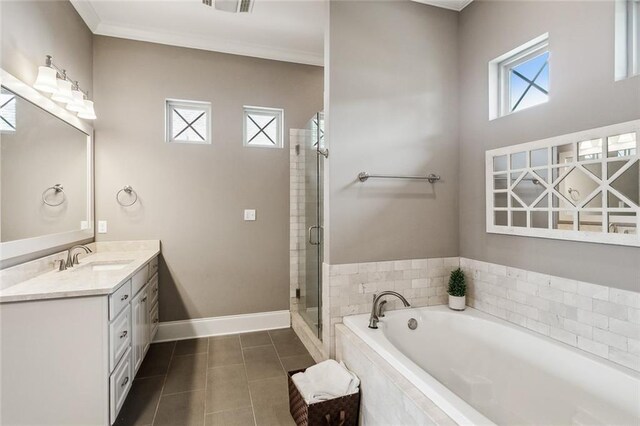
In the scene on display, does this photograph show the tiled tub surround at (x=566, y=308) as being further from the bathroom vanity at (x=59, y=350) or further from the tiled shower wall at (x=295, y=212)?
the bathroom vanity at (x=59, y=350)

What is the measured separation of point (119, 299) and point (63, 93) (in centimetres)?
150

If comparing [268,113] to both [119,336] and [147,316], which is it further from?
[119,336]

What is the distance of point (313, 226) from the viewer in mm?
2998

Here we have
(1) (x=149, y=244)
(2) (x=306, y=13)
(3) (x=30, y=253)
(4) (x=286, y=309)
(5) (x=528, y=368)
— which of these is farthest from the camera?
(4) (x=286, y=309)

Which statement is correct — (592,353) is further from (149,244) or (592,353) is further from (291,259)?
(149,244)

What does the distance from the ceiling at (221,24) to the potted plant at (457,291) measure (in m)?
2.17

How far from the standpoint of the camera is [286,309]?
136 inches

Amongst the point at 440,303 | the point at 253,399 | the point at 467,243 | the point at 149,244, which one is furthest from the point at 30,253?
the point at 467,243

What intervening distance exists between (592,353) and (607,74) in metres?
1.46

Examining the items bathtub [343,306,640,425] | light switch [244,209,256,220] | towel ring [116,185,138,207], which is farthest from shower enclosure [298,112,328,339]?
towel ring [116,185,138,207]

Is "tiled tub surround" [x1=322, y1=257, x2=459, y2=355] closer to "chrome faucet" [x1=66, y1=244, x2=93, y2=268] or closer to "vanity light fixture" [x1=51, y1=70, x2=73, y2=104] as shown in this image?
"chrome faucet" [x1=66, y1=244, x2=93, y2=268]

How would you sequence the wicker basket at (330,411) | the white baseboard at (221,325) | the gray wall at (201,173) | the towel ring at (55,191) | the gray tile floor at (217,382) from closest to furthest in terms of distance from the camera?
the wicker basket at (330,411) < the gray tile floor at (217,382) < the towel ring at (55,191) < the gray wall at (201,173) < the white baseboard at (221,325)

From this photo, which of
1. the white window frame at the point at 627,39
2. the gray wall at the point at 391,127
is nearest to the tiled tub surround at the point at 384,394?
the gray wall at the point at 391,127

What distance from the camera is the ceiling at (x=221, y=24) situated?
260 cm
